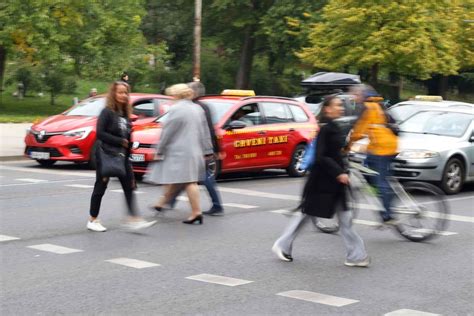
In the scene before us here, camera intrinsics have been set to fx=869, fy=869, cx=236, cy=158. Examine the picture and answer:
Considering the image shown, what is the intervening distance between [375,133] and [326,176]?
8.00 ft

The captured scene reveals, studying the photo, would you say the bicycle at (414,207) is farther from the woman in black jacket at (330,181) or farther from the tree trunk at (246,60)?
the tree trunk at (246,60)

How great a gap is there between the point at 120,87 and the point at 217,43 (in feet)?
136

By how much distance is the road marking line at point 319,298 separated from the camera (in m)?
6.80

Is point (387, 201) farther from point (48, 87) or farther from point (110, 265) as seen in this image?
point (48, 87)

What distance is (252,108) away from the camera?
16047 mm

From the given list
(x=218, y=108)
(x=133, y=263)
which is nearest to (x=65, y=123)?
(x=218, y=108)

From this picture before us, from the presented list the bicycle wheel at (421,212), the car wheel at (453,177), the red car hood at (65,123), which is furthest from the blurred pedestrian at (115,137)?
the red car hood at (65,123)

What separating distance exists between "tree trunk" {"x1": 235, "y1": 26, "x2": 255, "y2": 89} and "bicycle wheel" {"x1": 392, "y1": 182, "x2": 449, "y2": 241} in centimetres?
3789

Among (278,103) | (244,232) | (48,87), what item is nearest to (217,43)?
(48,87)

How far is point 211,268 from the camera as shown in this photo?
8.05 m

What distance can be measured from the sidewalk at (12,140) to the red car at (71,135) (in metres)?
1.52

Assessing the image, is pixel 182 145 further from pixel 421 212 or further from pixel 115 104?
pixel 421 212

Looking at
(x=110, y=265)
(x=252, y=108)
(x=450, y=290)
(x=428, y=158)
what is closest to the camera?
(x=450, y=290)

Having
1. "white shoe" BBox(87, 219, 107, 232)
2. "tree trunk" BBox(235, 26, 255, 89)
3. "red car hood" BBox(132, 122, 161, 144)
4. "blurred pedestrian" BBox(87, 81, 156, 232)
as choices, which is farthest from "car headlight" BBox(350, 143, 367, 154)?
"tree trunk" BBox(235, 26, 255, 89)
